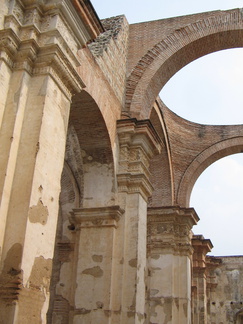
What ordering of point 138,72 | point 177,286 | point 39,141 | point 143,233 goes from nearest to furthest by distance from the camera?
point 39,141 → point 143,233 → point 138,72 → point 177,286

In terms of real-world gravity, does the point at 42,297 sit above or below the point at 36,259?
below

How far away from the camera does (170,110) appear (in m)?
12.0

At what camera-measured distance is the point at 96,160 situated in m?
6.88

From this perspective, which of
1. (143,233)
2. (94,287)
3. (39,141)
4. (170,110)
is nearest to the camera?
(39,141)

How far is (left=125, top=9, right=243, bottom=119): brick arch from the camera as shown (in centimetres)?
783

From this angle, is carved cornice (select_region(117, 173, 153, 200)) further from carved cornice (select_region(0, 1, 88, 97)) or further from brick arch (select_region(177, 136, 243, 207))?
brick arch (select_region(177, 136, 243, 207))

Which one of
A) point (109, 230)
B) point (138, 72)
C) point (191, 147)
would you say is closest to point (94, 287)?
point (109, 230)

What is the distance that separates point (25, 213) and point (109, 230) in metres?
3.15

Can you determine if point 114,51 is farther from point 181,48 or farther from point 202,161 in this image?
point 202,161

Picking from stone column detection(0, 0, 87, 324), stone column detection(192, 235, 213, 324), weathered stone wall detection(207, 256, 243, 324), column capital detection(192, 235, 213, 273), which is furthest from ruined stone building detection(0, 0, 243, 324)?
weathered stone wall detection(207, 256, 243, 324)

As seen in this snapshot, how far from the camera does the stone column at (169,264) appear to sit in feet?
31.0

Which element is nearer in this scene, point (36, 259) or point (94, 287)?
point (36, 259)

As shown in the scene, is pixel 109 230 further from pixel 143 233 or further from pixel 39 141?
pixel 39 141

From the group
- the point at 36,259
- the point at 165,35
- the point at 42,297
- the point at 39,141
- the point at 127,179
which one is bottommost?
the point at 42,297
